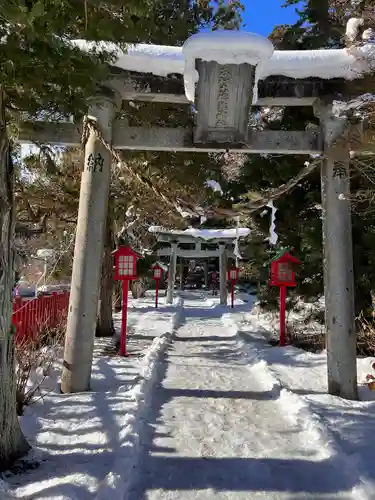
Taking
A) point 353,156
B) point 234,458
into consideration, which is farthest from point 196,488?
point 353,156

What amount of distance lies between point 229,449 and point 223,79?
4.09 metres

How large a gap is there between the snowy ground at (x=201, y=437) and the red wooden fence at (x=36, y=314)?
133cm

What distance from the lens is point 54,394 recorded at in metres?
5.53

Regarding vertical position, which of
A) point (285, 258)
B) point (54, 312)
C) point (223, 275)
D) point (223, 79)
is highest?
point (223, 79)

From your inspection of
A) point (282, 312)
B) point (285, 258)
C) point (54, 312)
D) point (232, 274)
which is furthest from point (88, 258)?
point (232, 274)

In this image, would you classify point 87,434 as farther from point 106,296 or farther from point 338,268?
point 106,296

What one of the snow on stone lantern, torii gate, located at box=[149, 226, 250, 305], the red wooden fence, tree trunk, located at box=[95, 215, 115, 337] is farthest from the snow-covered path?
torii gate, located at box=[149, 226, 250, 305]

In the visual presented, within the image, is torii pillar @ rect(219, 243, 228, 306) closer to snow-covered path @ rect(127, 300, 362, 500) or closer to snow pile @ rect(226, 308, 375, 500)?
snow pile @ rect(226, 308, 375, 500)

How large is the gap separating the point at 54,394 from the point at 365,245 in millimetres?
5837

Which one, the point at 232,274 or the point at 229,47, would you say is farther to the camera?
the point at 232,274

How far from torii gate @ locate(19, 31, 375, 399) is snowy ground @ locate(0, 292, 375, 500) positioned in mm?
799

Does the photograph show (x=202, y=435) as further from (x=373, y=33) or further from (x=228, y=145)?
(x=373, y=33)

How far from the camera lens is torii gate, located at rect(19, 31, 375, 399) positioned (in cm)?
554

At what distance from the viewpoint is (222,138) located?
19.1 feet
